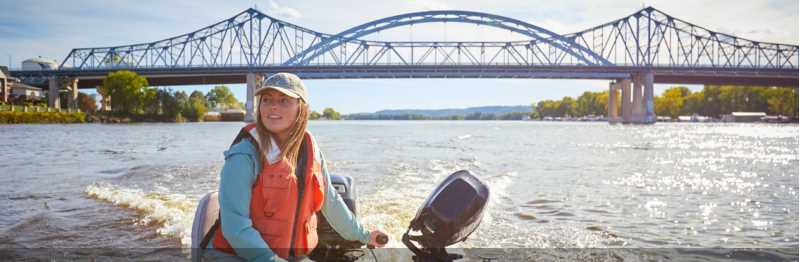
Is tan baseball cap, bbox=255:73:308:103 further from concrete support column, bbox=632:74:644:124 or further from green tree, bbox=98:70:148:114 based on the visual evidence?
concrete support column, bbox=632:74:644:124

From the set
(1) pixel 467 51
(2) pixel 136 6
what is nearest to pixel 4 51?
(2) pixel 136 6

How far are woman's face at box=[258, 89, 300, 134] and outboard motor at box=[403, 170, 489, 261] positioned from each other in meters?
1.31

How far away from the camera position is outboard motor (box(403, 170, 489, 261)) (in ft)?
11.1

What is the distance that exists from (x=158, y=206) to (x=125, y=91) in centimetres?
6014

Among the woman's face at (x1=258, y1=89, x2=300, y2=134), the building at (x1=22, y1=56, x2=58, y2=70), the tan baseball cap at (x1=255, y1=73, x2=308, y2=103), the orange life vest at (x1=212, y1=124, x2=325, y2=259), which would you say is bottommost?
the orange life vest at (x1=212, y1=124, x2=325, y2=259)

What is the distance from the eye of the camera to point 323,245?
141 inches

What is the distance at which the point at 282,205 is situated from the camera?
2434 mm

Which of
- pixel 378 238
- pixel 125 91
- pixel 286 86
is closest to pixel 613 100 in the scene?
pixel 125 91

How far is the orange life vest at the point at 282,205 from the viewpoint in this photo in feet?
7.88

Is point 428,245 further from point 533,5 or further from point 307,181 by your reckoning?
point 533,5

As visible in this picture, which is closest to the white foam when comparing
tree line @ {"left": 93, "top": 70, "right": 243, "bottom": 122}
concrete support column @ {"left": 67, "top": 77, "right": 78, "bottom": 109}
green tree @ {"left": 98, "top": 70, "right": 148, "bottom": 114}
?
green tree @ {"left": 98, "top": 70, "right": 148, "bottom": 114}

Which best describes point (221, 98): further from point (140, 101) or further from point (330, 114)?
point (140, 101)

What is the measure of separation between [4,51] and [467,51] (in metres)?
75.5

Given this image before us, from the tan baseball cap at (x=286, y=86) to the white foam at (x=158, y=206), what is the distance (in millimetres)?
2883
